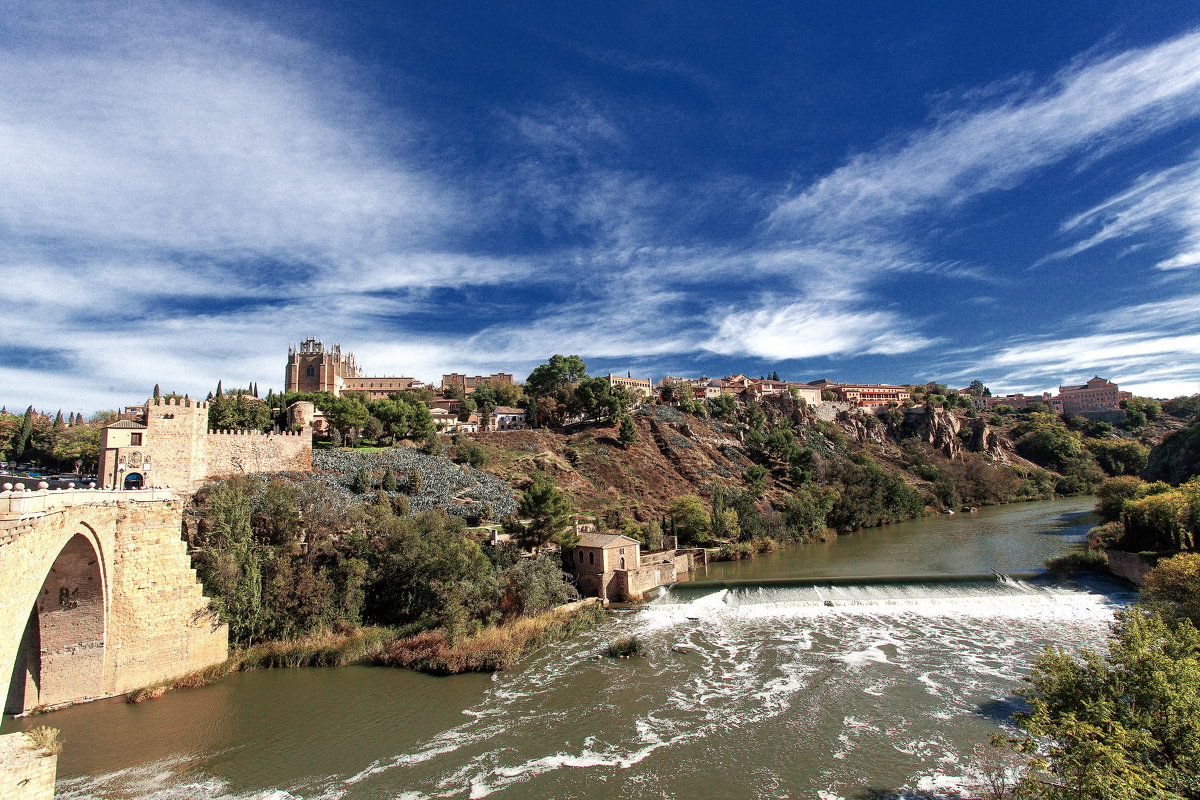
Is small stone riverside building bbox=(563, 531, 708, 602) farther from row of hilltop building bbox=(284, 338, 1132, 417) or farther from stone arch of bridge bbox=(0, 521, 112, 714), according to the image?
row of hilltop building bbox=(284, 338, 1132, 417)

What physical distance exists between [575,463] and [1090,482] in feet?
221

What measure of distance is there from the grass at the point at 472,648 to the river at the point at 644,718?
54 cm

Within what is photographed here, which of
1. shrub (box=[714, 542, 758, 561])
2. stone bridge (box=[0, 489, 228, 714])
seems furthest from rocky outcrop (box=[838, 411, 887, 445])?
stone bridge (box=[0, 489, 228, 714])

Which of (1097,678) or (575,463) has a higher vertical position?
(575,463)

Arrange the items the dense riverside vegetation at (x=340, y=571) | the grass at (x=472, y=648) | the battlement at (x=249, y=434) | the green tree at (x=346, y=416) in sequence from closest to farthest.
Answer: the grass at (x=472, y=648)
the dense riverside vegetation at (x=340, y=571)
the battlement at (x=249, y=434)
the green tree at (x=346, y=416)

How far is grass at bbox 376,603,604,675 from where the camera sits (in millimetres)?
20438

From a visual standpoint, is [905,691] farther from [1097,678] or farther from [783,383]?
[783,383]

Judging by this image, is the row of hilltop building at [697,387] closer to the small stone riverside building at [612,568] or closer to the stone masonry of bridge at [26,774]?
the small stone riverside building at [612,568]

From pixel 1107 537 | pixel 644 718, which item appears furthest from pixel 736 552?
pixel 644 718

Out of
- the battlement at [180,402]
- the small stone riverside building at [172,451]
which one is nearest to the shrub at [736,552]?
the small stone riverside building at [172,451]

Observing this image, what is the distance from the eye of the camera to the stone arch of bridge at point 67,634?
654 inches

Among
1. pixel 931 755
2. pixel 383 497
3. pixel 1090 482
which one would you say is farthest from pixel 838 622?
pixel 1090 482

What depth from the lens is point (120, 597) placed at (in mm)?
18000

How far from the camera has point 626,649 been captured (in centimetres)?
2145
